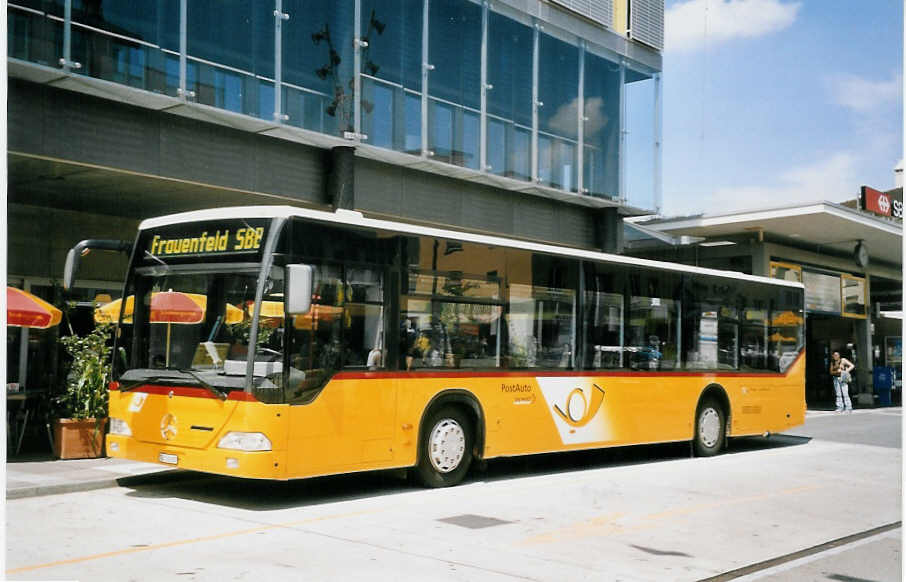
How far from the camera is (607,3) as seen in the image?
23.1 m

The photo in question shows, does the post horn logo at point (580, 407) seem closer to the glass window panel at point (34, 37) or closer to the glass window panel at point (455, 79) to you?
the glass window panel at point (455, 79)

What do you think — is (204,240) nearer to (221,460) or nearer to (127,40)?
(221,460)

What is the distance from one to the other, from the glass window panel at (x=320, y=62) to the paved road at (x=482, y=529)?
6.78 metres

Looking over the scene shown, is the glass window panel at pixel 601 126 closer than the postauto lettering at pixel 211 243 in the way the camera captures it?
No

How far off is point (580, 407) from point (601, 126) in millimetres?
10881

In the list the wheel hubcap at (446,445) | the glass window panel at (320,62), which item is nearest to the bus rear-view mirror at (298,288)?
the wheel hubcap at (446,445)

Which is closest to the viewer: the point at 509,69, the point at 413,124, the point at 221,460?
the point at 221,460

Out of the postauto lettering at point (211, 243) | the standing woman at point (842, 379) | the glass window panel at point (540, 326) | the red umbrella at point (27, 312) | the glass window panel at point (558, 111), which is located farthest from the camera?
the standing woman at point (842, 379)

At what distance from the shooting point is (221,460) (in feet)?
32.4

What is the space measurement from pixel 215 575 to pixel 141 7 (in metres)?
10.2

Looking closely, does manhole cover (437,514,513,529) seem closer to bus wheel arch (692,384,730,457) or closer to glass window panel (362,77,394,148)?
bus wheel arch (692,384,730,457)

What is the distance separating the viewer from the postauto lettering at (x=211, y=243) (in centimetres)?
1020

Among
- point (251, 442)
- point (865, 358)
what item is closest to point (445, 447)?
point (251, 442)

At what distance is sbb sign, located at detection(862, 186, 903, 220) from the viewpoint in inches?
1179
